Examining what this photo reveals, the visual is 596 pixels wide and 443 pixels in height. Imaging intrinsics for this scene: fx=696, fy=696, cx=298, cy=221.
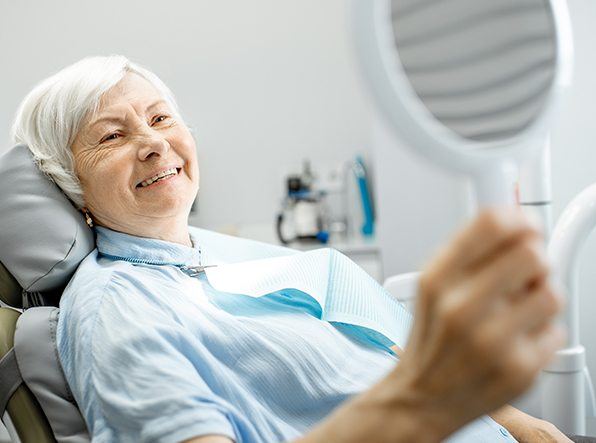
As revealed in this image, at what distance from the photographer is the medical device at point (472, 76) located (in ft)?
1.84

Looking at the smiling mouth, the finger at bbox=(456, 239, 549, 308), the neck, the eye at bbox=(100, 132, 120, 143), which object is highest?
the eye at bbox=(100, 132, 120, 143)

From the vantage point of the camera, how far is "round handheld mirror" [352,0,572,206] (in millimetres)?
559

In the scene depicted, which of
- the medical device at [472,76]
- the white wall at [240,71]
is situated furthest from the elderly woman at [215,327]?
the white wall at [240,71]

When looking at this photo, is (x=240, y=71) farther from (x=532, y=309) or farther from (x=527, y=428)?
(x=532, y=309)

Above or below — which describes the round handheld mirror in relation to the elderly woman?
above

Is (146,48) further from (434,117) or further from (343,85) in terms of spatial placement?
(434,117)

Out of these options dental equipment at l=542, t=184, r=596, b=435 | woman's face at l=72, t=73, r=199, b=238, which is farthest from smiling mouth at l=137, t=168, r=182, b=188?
dental equipment at l=542, t=184, r=596, b=435

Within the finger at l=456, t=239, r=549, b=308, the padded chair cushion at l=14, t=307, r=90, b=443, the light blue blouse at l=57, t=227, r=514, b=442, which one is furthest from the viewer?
the padded chair cushion at l=14, t=307, r=90, b=443

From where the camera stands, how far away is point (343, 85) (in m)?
3.41

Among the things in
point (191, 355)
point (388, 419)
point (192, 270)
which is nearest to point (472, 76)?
point (388, 419)

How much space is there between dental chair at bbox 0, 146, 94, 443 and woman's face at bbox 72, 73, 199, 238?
0.24ft

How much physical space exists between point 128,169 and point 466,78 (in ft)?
2.70

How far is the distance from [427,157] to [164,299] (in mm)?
634

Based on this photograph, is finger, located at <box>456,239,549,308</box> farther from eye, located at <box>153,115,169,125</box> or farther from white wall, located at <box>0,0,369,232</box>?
white wall, located at <box>0,0,369,232</box>
